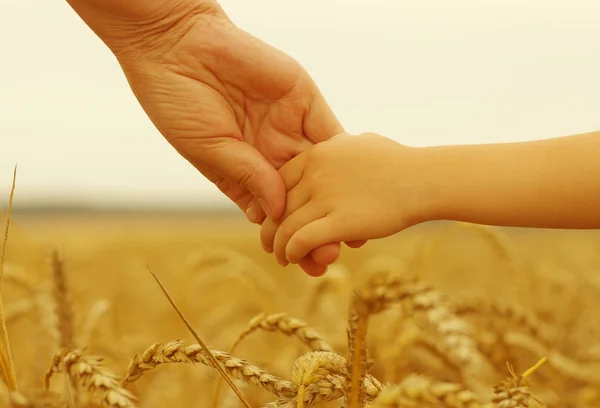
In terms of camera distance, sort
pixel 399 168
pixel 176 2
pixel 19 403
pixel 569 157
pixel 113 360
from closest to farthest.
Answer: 1. pixel 19 403
2. pixel 569 157
3. pixel 399 168
4. pixel 176 2
5. pixel 113 360

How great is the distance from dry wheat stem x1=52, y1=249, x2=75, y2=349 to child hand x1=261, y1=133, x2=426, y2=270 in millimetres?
446

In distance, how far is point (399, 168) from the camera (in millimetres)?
1241

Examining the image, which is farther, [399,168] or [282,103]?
[282,103]

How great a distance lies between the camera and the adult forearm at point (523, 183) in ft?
3.72

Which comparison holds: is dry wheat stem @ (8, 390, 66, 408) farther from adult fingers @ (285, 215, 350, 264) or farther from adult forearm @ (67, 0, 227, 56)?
adult forearm @ (67, 0, 227, 56)

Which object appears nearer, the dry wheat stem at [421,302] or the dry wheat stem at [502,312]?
the dry wheat stem at [421,302]

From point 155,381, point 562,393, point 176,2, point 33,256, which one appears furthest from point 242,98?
point 33,256

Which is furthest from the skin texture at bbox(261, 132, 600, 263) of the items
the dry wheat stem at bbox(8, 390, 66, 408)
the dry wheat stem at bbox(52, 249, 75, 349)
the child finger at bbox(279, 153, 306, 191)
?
the dry wheat stem at bbox(8, 390, 66, 408)

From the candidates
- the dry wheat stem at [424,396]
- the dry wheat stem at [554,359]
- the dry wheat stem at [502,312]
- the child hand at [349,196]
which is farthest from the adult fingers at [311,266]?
the dry wheat stem at [424,396]

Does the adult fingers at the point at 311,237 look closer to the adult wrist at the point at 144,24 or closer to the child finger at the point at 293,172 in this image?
the child finger at the point at 293,172

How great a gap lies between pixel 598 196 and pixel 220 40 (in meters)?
1.00

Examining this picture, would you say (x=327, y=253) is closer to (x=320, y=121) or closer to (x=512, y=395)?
(x=320, y=121)

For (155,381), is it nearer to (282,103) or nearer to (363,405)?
(282,103)

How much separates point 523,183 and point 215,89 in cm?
89
